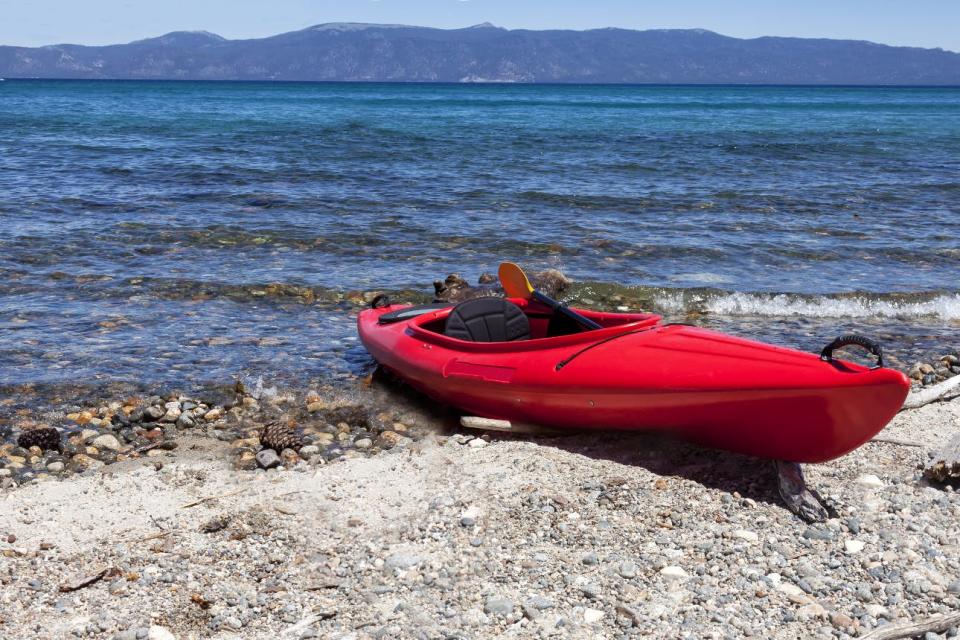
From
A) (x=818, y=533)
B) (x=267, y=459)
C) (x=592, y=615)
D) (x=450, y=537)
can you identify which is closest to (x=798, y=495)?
(x=818, y=533)

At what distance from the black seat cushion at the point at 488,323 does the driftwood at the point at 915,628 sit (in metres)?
4.20

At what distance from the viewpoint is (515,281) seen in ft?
27.7

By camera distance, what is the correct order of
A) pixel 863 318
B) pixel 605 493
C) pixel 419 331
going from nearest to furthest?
pixel 605 493 → pixel 419 331 → pixel 863 318

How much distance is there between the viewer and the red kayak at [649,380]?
5.71 meters

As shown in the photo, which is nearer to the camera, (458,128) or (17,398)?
(17,398)

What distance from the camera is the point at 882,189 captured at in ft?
74.2

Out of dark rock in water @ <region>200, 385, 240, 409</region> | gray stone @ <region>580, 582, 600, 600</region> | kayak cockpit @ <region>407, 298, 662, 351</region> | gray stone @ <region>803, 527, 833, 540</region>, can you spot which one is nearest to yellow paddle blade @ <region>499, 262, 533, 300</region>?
kayak cockpit @ <region>407, 298, 662, 351</region>

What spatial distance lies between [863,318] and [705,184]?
12308 millimetres

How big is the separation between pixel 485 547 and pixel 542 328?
128 inches

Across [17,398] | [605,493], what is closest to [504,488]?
[605,493]

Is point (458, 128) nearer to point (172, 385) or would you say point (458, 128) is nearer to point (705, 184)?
point (705, 184)

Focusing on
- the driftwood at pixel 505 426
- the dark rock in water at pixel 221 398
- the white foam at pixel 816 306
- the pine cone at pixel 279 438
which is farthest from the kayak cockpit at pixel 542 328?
the white foam at pixel 816 306

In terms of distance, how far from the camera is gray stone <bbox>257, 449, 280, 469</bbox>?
22.3 feet

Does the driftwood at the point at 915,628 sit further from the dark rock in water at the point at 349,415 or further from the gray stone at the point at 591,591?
the dark rock in water at the point at 349,415
